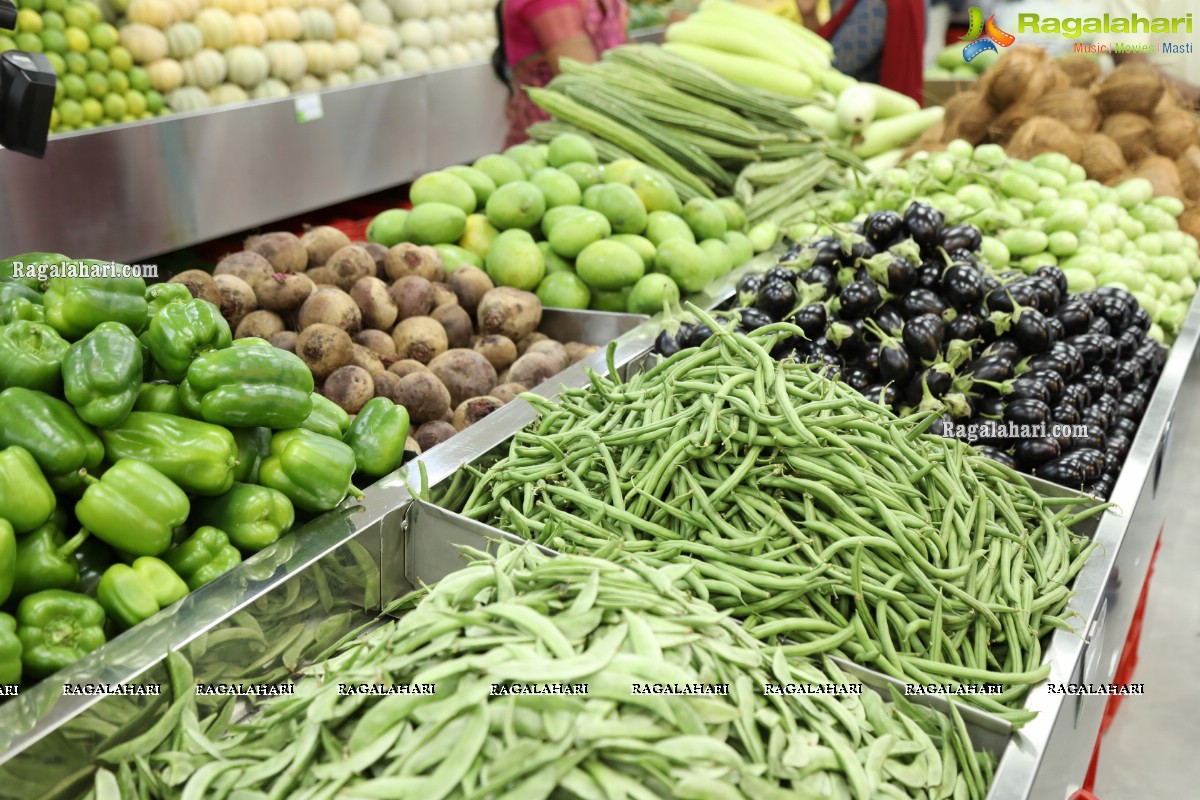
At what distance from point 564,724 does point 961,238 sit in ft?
6.99

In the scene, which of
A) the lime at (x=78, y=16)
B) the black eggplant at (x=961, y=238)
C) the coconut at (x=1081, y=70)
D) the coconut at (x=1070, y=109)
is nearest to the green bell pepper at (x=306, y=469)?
the black eggplant at (x=961, y=238)

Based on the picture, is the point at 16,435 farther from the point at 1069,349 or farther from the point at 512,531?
the point at 1069,349

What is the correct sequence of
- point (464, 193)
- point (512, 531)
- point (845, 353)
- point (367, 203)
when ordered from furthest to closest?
point (367, 203), point (464, 193), point (845, 353), point (512, 531)

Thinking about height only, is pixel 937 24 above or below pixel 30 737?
above

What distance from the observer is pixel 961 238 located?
8.82ft

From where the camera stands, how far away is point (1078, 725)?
1.64 m

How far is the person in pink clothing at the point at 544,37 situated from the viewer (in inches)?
191

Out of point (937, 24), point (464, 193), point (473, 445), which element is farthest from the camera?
point (937, 24)

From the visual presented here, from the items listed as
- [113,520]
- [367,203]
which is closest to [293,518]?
[113,520]

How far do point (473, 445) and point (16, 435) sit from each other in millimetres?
869

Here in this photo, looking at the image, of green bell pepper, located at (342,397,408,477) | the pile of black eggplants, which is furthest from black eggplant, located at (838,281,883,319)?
green bell pepper, located at (342,397,408,477)

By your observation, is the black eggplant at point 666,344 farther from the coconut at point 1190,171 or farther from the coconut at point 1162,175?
the coconut at point 1190,171

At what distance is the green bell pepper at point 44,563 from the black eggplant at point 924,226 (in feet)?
7.29

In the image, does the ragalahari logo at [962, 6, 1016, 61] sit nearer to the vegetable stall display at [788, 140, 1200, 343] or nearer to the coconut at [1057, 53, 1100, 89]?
the coconut at [1057, 53, 1100, 89]
